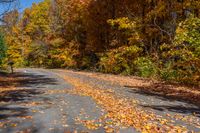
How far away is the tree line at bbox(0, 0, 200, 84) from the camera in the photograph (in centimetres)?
2326

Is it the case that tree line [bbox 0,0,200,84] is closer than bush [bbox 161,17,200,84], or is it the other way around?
bush [bbox 161,17,200,84]

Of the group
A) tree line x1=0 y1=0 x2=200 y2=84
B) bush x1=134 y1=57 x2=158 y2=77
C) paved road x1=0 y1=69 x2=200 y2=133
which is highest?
tree line x1=0 y1=0 x2=200 y2=84

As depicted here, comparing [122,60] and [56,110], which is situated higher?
[122,60]

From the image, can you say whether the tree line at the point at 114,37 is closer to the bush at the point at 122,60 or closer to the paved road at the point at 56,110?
the bush at the point at 122,60

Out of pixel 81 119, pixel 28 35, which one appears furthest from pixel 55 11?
pixel 81 119

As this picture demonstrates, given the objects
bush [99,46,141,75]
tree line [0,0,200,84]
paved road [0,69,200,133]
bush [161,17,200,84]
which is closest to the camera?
paved road [0,69,200,133]

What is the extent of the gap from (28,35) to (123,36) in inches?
1604

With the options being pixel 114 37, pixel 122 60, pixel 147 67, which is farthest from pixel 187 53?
pixel 114 37

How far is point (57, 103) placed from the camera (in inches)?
558

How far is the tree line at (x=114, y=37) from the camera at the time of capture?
23.3 meters

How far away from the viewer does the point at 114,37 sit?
3969 centimetres

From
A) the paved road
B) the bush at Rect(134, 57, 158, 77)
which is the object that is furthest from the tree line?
the paved road

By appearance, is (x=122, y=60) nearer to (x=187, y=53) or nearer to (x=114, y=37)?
(x=114, y=37)

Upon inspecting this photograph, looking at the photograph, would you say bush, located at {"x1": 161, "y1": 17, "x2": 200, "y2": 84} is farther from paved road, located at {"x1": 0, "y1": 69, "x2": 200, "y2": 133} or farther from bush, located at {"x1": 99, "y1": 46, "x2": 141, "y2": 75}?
bush, located at {"x1": 99, "y1": 46, "x2": 141, "y2": 75}
